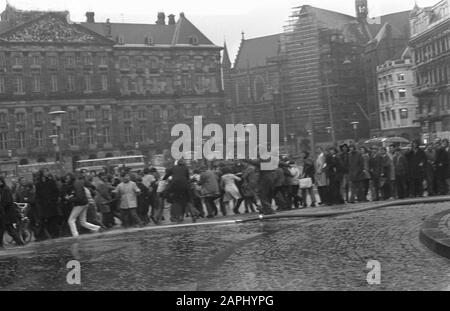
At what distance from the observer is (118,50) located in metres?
55.6

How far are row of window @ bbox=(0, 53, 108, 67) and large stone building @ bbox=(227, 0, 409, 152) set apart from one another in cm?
1642

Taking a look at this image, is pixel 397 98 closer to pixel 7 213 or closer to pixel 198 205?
pixel 198 205

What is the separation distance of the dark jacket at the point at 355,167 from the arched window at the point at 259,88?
57257mm

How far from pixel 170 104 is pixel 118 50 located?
7.80 meters

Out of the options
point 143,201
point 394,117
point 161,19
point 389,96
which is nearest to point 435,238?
point 143,201

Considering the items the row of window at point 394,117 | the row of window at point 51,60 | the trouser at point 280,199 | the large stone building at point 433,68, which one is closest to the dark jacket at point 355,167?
the trouser at point 280,199

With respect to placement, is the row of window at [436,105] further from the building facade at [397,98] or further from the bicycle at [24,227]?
the bicycle at [24,227]

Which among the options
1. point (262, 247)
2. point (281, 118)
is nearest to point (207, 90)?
point (281, 118)

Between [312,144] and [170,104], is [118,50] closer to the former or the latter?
[170,104]

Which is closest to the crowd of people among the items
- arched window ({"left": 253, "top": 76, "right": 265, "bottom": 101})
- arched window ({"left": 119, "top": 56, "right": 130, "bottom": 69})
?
arched window ({"left": 119, "top": 56, "right": 130, "bottom": 69})

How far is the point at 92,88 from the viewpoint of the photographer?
52.4 meters

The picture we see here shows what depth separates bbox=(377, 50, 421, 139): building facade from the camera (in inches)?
2432

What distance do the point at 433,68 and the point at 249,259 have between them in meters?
41.0
